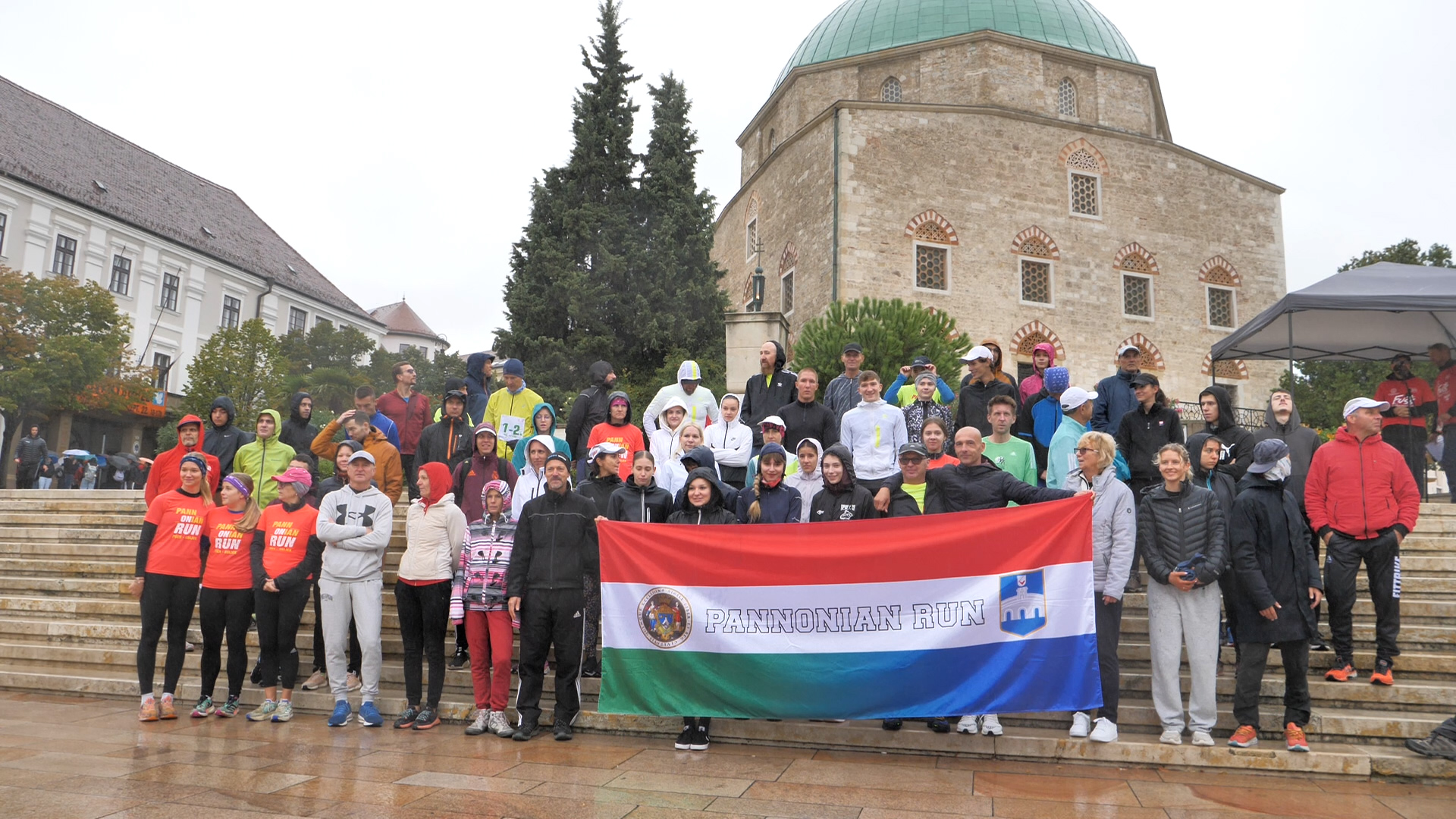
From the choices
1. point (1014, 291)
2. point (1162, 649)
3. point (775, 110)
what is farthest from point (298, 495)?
point (775, 110)

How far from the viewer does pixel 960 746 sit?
18.6 ft

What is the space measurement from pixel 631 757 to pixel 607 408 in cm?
398

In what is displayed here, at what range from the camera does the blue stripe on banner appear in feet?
18.3

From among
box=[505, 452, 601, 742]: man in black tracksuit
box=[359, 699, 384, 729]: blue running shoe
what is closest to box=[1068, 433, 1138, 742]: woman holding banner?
box=[505, 452, 601, 742]: man in black tracksuit

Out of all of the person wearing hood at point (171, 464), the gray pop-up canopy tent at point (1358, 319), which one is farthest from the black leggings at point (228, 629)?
the gray pop-up canopy tent at point (1358, 319)

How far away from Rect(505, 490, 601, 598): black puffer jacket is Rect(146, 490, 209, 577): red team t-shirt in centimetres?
249

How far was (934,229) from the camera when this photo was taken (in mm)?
28859

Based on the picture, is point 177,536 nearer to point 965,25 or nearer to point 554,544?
point 554,544

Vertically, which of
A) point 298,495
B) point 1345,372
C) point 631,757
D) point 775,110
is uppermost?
→ point 775,110

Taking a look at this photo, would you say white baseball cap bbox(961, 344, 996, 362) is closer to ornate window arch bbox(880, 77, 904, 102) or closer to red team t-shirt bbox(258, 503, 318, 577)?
red team t-shirt bbox(258, 503, 318, 577)

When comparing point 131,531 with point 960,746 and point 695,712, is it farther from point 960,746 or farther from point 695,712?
point 960,746

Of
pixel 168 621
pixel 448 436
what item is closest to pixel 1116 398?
pixel 448 436

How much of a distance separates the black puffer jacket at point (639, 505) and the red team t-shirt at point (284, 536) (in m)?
2.26

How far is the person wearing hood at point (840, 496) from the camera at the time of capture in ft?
20.6
